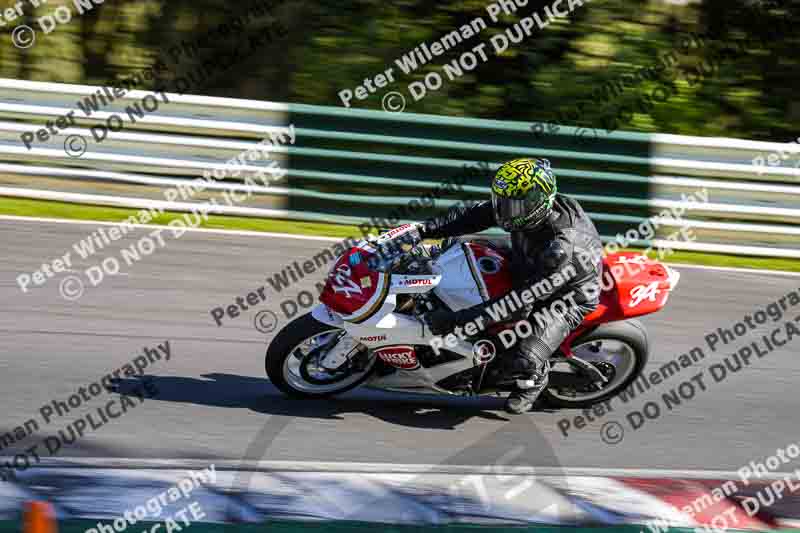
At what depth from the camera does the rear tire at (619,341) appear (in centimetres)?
728

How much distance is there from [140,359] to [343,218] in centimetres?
403

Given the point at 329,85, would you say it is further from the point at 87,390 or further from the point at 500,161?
the point at 87,390

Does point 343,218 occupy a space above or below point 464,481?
below

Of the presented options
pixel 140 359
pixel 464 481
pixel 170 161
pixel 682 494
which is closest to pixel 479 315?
pixel 464 481

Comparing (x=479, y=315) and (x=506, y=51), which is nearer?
(x=479, y=315)

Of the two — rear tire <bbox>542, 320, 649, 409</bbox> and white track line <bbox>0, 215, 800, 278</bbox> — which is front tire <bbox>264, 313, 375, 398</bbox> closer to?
rear tire <bbox>542, 320, 649, 409</bbox>

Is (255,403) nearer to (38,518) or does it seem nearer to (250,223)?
(38,518)

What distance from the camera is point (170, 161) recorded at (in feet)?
37.8

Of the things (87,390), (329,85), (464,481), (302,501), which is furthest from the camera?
(329,85)

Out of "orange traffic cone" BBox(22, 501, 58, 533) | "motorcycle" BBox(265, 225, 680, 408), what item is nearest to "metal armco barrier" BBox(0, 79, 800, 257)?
"motorcycle" BBox(265, 225, 680, 408)

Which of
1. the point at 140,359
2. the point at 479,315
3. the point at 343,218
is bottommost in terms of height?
the point at 343,218

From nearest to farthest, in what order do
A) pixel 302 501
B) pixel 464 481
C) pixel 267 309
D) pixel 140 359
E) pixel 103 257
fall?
pixel 302 501, pixel 464 481, pixel 140 359, pixel 267 309, pixel 103 257

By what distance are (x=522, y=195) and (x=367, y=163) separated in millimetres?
5126

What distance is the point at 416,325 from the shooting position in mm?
6930
